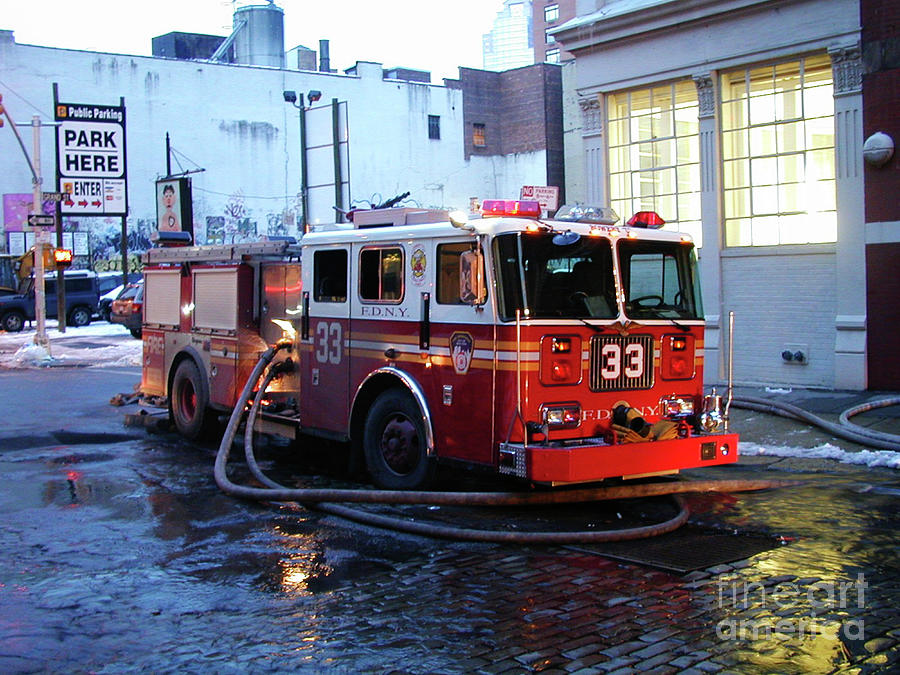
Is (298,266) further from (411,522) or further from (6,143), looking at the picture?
(6,143)

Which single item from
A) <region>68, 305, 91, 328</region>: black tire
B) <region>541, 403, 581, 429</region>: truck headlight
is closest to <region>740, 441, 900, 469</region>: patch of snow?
<region>541, 403, 581, 429</region>: truck headlight

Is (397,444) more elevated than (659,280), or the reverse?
(659,280)

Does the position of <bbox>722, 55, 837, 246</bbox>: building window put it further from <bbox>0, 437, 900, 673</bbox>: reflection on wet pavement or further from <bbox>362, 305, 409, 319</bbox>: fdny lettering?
<bbox>362, 305, 409, 319</bbox>: fdny lettering

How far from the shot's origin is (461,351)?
8.42 metres

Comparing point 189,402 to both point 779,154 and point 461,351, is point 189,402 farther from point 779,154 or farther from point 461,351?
point 779,154

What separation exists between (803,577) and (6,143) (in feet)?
152

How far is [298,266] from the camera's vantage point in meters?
11.3

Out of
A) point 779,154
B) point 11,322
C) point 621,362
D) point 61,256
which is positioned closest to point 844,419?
point 621,362

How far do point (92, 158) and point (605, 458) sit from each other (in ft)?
107

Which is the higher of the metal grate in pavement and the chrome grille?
the chrome grille

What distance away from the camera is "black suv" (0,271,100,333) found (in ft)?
124

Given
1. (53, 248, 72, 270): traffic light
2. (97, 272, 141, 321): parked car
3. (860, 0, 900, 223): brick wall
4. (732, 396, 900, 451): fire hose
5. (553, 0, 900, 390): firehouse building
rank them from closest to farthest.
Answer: (732, 396, 900, 451): fire hose
(860, 0, 900, 223): brick wall
(553, 0, 900, 390): firehouse building
(53, 248, 72, 270): traffic light
(97, 272, 141, 321): parked car

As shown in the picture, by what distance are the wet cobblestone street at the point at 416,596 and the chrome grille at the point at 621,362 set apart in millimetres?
1236

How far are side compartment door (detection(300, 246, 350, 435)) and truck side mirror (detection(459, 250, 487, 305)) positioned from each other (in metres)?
2.10
